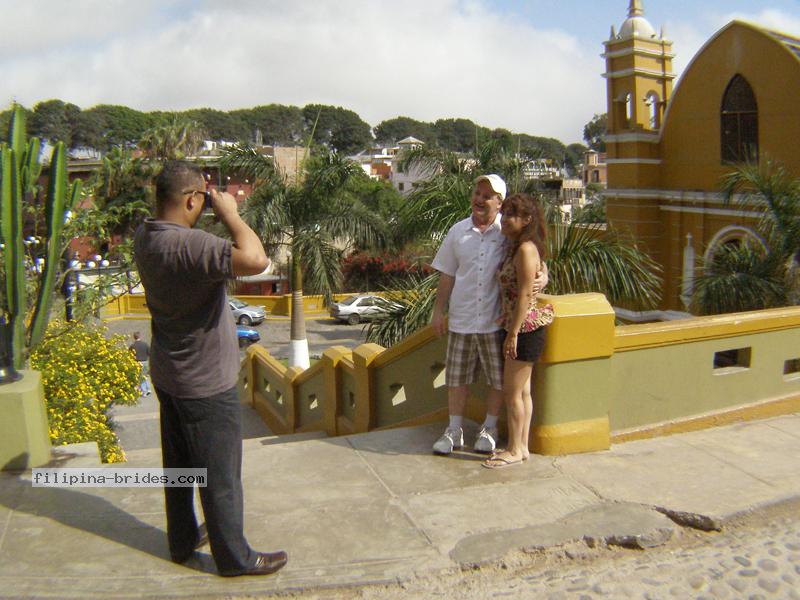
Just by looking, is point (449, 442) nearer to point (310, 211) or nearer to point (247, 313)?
point (310, 211)

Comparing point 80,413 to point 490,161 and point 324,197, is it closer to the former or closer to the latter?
point 490,161

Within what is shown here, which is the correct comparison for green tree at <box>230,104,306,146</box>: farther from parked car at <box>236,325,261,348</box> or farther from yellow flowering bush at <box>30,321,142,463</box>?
yellow flowering bush at <box>30,321,142,463</box>

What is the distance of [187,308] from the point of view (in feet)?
11.0

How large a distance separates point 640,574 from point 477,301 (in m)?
1.86

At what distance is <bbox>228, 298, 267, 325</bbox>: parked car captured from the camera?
32.9 m

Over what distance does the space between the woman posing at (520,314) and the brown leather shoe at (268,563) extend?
163cm

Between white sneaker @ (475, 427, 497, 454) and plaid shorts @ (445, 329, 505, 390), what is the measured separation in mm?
297

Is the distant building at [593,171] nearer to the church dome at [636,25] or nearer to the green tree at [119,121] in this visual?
the green tree at [119,121]

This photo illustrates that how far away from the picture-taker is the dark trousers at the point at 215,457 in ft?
11.3

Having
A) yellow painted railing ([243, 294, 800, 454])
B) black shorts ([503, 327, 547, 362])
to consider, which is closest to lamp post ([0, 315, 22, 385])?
yellow painted railing ([243, 294, 800, 454])

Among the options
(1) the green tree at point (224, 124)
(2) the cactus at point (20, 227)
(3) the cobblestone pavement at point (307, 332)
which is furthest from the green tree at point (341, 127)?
(2) the cactus at point (20, 227)

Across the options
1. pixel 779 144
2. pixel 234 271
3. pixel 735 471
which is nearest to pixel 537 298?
pixel 735 471

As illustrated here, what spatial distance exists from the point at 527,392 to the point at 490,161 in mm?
7025

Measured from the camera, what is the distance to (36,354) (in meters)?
7.36
